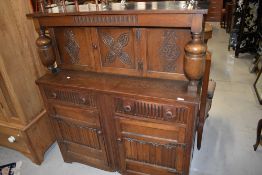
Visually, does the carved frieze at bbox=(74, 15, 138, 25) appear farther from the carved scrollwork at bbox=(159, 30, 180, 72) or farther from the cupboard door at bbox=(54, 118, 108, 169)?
the cupboard door at bbox=(54, 118, 108, 169)

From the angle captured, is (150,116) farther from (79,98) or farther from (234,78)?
(234,78)

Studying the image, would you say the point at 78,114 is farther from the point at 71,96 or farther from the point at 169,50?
the point at 169,50

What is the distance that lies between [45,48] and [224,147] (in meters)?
1.85

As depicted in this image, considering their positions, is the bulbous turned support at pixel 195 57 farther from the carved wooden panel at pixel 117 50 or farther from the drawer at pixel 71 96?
the drawer at pixel 71 96

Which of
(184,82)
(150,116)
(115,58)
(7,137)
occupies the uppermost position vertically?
(115,58)

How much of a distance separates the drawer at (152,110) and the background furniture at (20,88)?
0.90 m

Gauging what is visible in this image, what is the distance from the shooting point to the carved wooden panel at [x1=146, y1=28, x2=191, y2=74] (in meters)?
1.31

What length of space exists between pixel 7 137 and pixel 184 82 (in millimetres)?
1734

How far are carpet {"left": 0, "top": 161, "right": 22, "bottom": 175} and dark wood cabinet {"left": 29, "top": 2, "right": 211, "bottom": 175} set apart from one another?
66 cm

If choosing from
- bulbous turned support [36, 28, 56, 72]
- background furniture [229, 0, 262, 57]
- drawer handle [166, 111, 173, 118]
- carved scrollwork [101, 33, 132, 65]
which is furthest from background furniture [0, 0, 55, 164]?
background furniture [229, 0, 262, 57]

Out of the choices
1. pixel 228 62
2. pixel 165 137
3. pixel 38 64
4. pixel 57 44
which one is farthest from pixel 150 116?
pixel 228 62

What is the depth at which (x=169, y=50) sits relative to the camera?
1370 mm

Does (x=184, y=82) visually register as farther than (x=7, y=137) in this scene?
No

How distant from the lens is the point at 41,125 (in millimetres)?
1997
